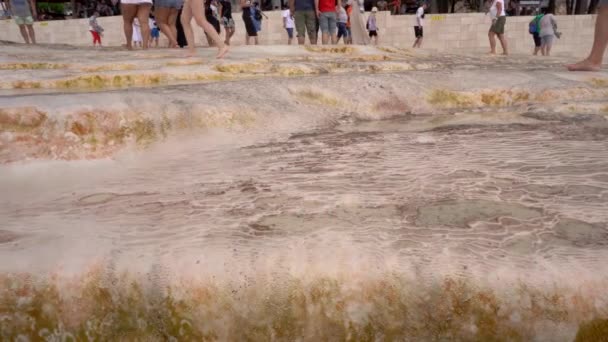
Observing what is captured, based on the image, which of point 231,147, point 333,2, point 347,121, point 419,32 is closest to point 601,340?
point 231,147

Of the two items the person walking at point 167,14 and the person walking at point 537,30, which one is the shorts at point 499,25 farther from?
the person walking at point 167,14

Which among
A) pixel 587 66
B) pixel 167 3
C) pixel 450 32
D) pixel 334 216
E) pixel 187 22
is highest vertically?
pixel 167 3

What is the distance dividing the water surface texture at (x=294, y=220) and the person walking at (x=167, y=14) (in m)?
3.56

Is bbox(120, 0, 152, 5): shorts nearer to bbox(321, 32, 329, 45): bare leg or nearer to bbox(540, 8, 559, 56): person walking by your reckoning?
bbox(321, 32, 329, 45): bare leg

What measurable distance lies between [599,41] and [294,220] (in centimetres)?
378

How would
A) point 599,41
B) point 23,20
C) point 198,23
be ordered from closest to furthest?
point 599,41 < point 198,23 < point 23,20

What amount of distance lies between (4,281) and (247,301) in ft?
2.41

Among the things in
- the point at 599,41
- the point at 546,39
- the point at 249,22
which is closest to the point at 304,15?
the point at 249,22

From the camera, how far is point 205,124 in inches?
108

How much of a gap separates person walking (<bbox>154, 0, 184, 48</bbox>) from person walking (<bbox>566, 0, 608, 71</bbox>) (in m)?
5.05

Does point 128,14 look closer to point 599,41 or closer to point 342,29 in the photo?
point 599,41

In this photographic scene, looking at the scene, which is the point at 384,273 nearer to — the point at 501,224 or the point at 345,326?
the point at 345,326

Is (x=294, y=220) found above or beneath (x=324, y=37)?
beneath

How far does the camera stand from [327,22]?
26.1 ft
